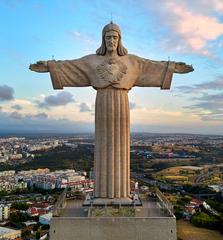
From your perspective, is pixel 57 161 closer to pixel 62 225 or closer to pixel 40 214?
pixel 40 214

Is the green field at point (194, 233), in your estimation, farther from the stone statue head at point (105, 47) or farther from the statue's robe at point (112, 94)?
the stone statue head at point (105, 47)

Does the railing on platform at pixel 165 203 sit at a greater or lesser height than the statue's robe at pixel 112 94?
lesser

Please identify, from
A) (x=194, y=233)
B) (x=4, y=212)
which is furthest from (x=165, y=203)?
(x=4, y=212)

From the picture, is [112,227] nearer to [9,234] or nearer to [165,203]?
[165,203]

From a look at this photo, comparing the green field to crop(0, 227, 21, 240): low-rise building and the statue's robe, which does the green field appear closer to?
crop(0, 227, 21, 240): low-rise building

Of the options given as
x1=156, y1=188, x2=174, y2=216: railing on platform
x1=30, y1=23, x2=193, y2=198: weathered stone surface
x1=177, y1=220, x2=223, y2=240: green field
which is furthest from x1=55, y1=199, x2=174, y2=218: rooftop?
x1=177, y1=220, x2=223, y2=240: green field

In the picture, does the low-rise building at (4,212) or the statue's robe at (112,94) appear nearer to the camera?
the statue's robe at (112,94)

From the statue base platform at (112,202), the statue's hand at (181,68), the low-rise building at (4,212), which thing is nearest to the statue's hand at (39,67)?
the statue's hand at (181,68)
